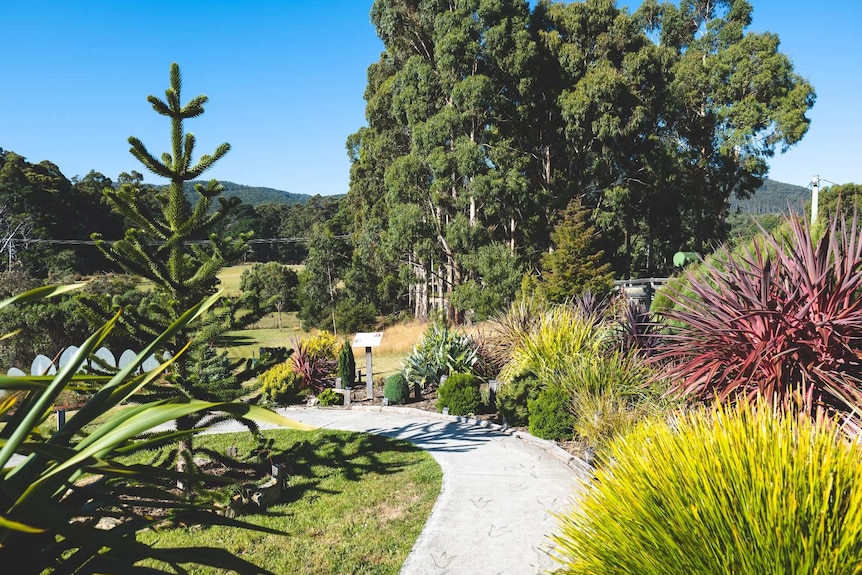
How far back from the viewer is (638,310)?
10.1 metres

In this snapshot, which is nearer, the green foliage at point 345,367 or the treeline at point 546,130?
the green foliage at point 345,367

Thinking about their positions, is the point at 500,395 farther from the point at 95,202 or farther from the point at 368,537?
the point at 95,202

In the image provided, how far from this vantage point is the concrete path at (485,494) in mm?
4488

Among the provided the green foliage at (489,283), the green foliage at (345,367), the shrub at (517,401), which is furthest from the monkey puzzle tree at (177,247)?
the green foliage at (489,283)

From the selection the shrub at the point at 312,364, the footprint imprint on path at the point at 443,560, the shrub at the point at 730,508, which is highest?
the shrub at the point at 730,508

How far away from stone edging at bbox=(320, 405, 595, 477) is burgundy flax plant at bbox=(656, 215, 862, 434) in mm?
1566

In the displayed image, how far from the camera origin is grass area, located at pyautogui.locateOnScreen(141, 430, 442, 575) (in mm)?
4629

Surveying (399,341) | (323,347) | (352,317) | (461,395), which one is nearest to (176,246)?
(461,395)

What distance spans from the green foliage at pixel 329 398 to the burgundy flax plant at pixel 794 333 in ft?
25.5

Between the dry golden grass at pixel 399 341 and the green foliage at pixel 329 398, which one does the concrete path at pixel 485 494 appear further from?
the dry golden grass at pixel 399 341

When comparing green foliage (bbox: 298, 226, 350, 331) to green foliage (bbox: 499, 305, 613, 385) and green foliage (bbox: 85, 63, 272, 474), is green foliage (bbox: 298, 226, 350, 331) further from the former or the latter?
green foliage (bbox: 85, 63, 272, 474)

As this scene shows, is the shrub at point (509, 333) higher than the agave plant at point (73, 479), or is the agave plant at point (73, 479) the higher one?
the agave plant at point (73, 479)

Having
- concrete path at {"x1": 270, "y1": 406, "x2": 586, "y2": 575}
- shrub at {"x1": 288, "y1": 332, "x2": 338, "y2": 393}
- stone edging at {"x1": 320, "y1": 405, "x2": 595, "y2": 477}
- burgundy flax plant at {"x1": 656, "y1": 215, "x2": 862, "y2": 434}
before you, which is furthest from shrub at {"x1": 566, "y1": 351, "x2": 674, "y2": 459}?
shrub at {"x1": 288, "y1": 332, "x2": 338, "y2": 393}

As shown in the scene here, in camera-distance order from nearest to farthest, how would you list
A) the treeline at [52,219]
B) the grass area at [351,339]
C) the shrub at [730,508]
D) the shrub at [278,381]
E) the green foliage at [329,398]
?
the shrub at [730,508], the shrub at [278,381], the green foliage at [329,398], the grass area at [351,339], the treeline at [52,219]
